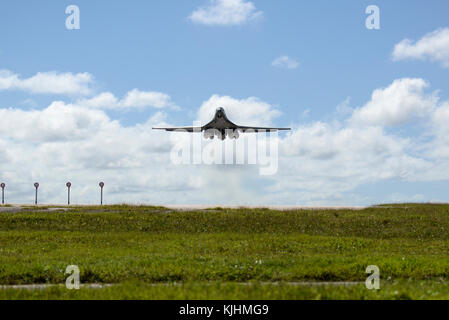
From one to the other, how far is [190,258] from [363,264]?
19.6 feet

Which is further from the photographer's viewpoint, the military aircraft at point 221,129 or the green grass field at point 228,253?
the military aircraft at point 221,129

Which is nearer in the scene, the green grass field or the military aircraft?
the green grass field

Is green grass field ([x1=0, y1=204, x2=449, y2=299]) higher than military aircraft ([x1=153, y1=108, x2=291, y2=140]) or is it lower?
lower

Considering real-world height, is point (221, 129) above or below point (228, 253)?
above

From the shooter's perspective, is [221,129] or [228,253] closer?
[228,253]

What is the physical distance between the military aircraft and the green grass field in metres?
21.1

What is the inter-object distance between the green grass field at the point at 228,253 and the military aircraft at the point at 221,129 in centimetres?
2109

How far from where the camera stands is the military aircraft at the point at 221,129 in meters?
58.6

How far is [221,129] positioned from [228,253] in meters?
40.9

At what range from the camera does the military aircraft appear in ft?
192

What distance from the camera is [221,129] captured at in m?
60.4

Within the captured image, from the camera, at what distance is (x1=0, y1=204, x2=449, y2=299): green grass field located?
410 inches

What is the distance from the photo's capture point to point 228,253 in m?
20.3
